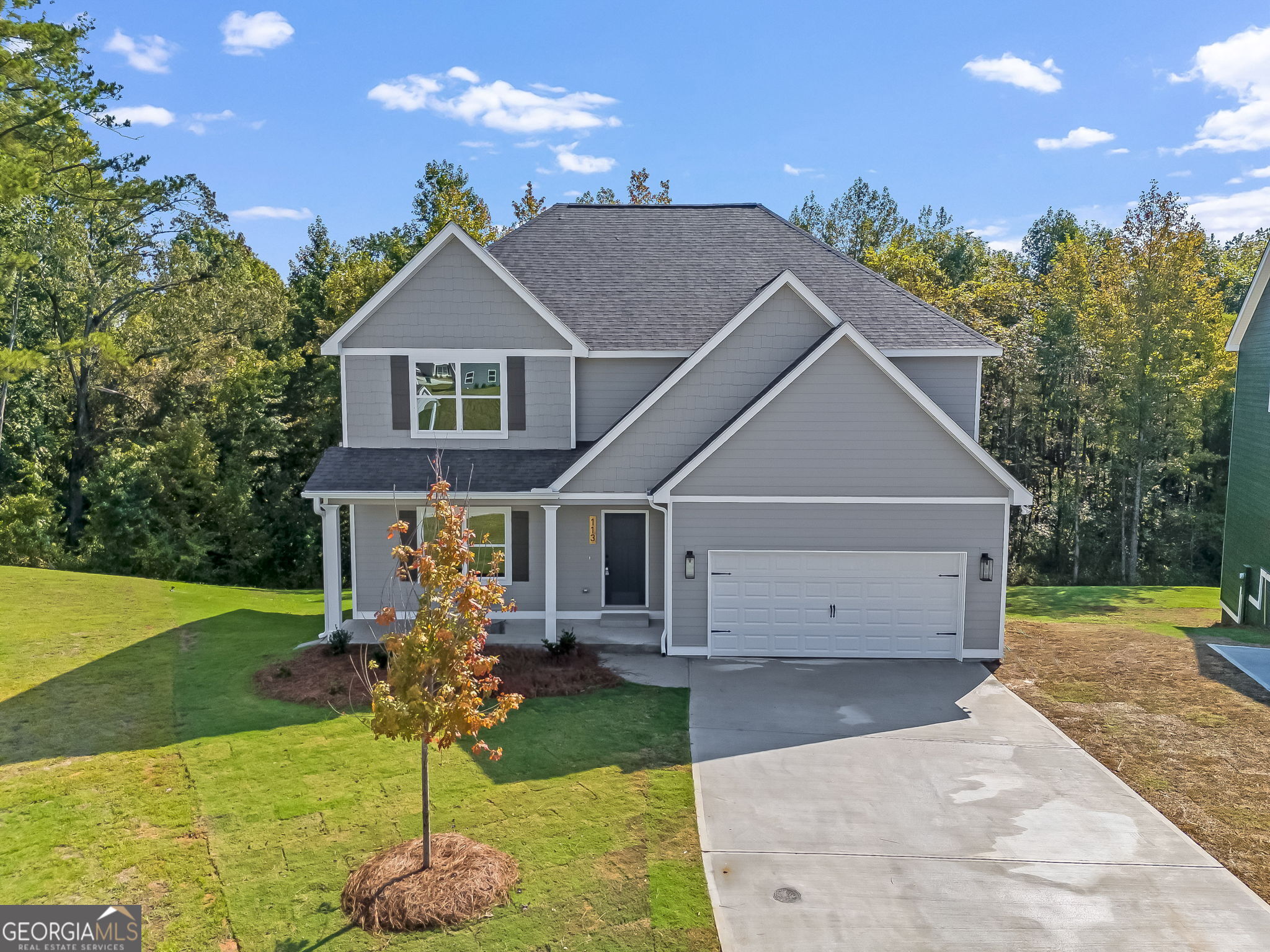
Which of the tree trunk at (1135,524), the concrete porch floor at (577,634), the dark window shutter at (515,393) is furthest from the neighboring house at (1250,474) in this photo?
the dark window shutter at (515,393)

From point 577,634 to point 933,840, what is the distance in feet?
27.8

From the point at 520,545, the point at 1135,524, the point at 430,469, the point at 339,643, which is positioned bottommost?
the point at 1135,524

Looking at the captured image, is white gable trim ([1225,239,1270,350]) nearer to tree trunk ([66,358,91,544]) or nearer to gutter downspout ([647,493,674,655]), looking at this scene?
gutter downspout ([647,493,674,655])

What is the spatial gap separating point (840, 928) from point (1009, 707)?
21.6 ft

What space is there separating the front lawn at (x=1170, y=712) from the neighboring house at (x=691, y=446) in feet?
5.70

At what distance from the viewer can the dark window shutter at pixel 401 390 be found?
16.5 m

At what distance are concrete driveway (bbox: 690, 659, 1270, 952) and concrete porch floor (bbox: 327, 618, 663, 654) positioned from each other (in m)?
2.88

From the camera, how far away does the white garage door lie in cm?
1481

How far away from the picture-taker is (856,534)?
48.0 ft

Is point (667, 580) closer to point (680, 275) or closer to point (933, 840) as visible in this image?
point (933, 840)

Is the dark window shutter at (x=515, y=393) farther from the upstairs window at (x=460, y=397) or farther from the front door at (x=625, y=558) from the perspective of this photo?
the front door at (x=625, y=558)

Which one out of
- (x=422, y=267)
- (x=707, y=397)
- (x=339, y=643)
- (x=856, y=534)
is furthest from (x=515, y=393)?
(x=856, y=534)

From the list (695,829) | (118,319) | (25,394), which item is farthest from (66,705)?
(118,319)

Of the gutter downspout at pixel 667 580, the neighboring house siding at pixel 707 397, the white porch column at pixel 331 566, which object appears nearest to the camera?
the gutter downspout at pixel 667 580
